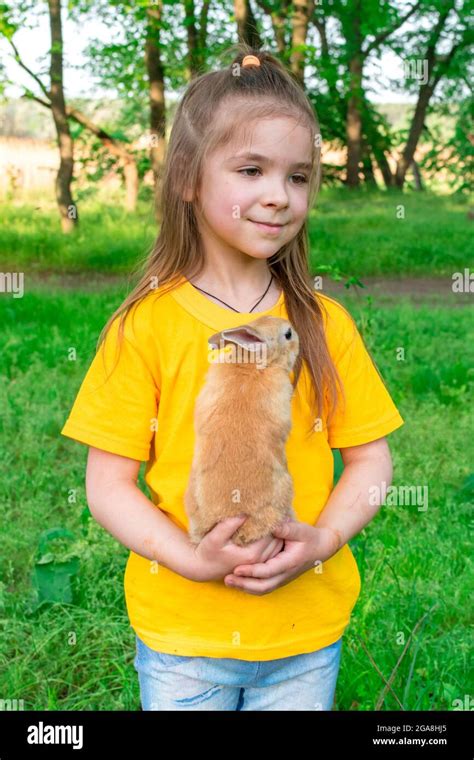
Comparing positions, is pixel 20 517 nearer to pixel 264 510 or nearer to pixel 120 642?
pixel 120 642

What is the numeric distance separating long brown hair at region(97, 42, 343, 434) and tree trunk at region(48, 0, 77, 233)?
10.2 metres

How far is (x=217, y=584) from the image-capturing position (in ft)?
5.92

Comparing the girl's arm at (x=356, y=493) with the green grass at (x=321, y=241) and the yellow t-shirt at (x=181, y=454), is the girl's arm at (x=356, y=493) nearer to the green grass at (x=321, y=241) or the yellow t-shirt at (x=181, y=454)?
the yellow t-shirt at (x=181, y=454)

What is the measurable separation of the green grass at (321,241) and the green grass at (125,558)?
4.35 metres

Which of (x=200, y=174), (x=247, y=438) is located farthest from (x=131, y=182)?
(x=247, y=438)

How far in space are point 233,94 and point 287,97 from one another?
119mm

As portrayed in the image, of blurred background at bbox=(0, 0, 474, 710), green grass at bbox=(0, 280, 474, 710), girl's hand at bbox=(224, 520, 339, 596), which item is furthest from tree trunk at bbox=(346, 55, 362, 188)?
girl's hand at bbox=(224, 520, 339, 596)

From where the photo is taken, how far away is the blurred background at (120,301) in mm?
3105

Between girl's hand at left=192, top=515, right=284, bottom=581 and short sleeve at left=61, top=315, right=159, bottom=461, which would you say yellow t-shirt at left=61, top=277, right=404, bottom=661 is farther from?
girl's hand at left=192, top=515, right=284, bottom=581

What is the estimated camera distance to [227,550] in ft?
5.27

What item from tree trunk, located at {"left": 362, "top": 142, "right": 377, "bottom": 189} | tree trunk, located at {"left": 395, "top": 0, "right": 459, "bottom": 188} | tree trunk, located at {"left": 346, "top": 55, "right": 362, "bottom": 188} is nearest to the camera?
tree trunk, located at {"left": 346, "top": 55, "right": 362, "bottom": 188}

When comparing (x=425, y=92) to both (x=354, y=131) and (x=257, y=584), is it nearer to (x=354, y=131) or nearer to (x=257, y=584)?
(x=354, y=131)

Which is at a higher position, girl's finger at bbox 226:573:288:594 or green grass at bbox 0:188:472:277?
green grass at bbox 0:188:472:277

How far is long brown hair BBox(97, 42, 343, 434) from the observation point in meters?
1.79
